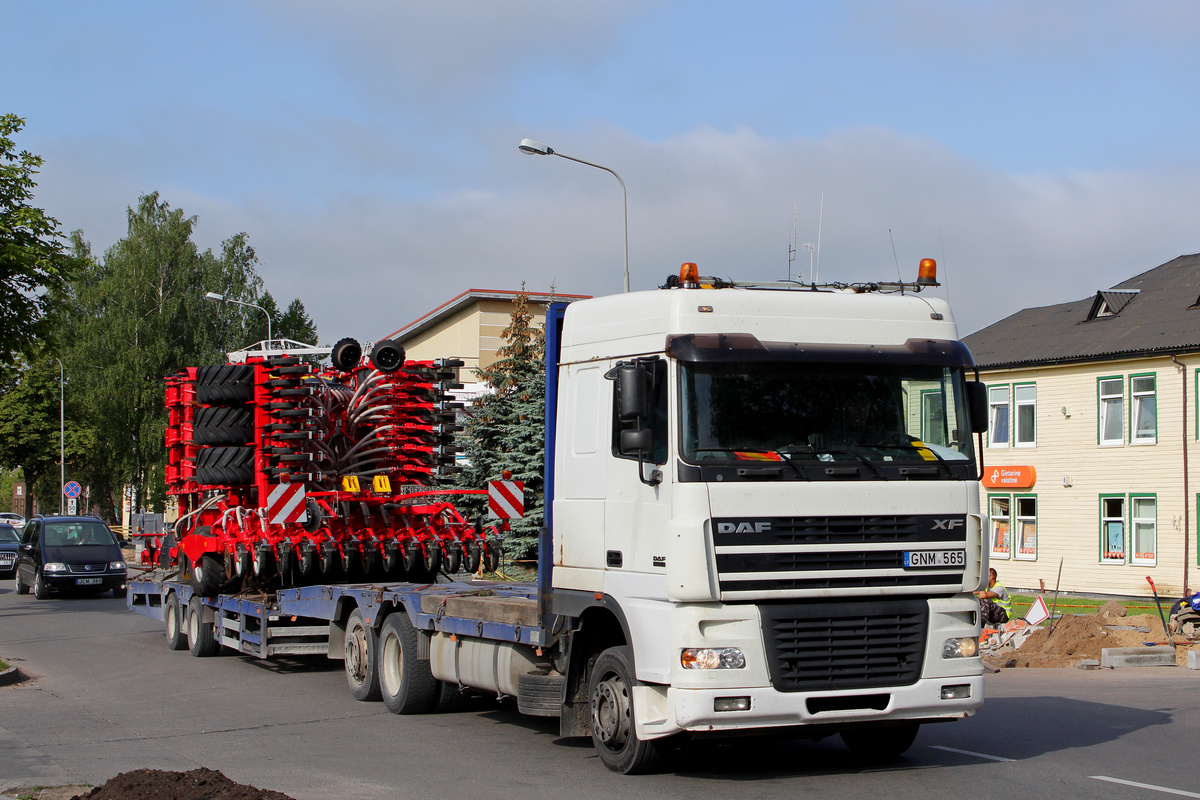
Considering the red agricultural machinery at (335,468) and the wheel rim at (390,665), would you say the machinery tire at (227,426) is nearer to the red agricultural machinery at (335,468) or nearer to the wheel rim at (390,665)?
the red agricultural machinery at (335,468)

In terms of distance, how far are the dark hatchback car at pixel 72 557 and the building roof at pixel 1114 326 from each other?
1997 cm

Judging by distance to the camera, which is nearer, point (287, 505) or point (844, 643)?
point (844, 643)

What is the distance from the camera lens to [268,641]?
44.2 feet

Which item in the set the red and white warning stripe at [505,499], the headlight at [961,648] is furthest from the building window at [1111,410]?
the headlight at [961,648]

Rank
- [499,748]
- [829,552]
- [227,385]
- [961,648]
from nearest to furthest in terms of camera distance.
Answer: [829,552] < [961,648] < [499,748] < [227,385]

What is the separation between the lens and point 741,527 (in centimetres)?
743

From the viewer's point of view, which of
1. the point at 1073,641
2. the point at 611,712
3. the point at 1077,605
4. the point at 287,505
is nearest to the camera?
the point at 611,712

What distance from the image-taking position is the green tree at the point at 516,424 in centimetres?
2875

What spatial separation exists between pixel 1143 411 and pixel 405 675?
82.8 feet

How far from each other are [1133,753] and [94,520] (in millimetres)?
24041

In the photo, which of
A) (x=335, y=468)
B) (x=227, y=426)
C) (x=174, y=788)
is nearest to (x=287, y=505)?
(x=335, y=468)

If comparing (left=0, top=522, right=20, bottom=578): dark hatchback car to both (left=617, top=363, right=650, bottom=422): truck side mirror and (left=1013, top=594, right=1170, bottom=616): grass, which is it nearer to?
(left=1013, top=594, right=1170, bottom=616): grass

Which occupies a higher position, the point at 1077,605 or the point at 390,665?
the point at 390,665

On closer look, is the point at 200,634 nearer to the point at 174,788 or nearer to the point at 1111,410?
the point at 174,788
